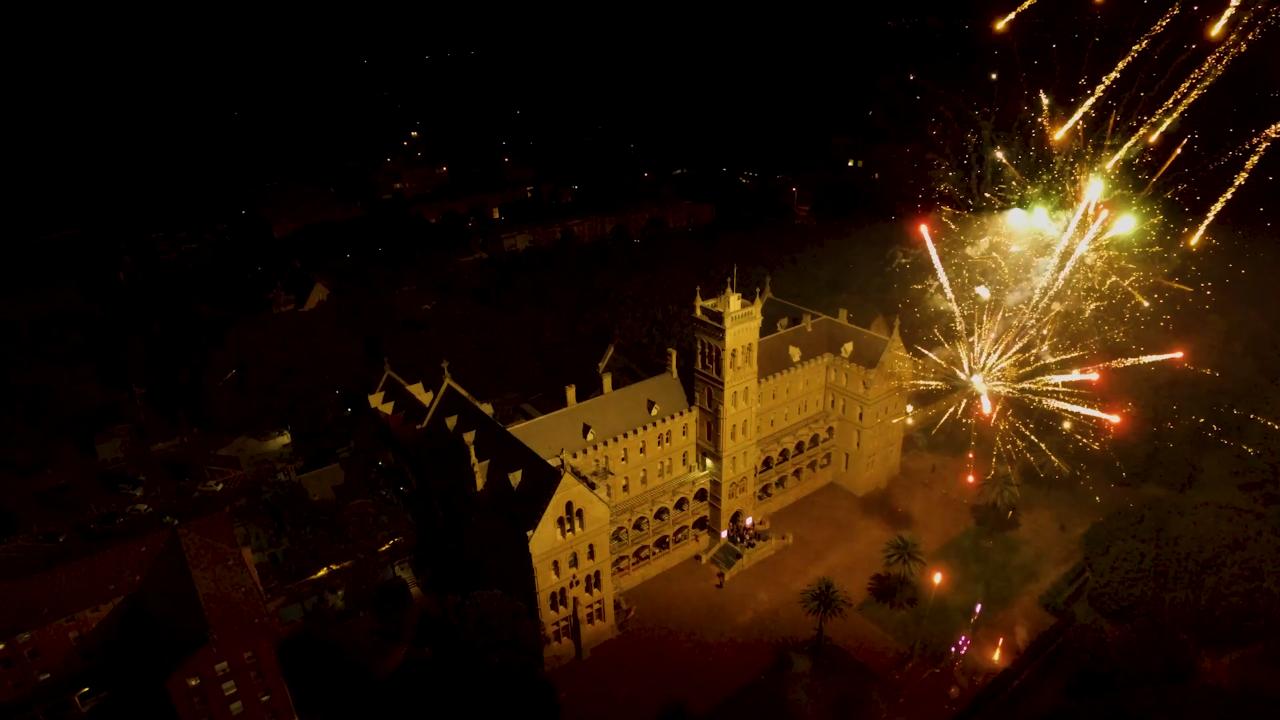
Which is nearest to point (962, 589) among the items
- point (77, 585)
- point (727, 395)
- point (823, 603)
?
point (823, 603)

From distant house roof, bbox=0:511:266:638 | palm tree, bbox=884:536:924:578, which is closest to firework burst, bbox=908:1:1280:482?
palm tree, bbox=884:536:924:578

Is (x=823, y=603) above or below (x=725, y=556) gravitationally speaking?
above

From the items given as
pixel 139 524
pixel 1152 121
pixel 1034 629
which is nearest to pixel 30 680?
pixel 139 524

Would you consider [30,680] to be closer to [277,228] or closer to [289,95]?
[277,228]

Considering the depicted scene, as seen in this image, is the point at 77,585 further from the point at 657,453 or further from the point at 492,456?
the point at 657,453

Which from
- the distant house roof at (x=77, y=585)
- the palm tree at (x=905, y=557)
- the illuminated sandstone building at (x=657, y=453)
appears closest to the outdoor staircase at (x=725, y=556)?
the illuminated sandstone building at (x=657, y=453)

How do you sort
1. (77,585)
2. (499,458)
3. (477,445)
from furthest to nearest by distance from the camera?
(477,445), (499,458), (77,585)

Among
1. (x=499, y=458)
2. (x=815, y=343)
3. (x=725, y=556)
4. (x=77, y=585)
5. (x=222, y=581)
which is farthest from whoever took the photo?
(x=815, y=343)

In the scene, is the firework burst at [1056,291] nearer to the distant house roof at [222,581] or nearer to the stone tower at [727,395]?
the stone tower at [727,395]
